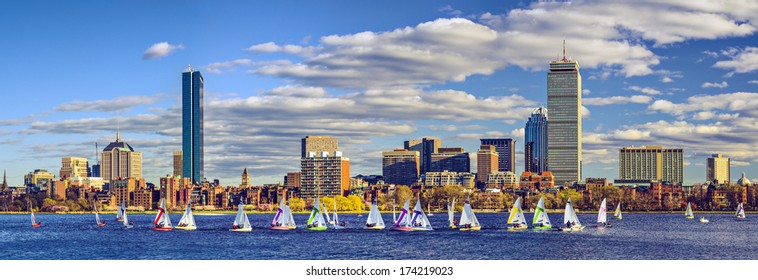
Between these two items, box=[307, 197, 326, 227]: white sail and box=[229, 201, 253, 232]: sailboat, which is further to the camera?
box=[307, 197, 326, 227]: white sail

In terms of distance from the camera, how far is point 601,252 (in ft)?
199

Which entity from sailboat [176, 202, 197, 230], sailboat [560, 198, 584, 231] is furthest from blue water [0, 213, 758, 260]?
sailboat [176, 202, 197, 230]

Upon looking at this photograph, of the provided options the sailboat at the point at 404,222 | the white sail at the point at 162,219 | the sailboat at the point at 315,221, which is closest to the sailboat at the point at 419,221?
the sailboat at the point at 404,222

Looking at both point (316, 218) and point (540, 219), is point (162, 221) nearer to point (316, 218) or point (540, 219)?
point (316, 218)

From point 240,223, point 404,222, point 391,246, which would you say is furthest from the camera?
point 240,223

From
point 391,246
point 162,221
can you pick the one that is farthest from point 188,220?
point 391,246

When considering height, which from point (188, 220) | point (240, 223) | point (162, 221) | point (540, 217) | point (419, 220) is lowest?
point (240, 223)

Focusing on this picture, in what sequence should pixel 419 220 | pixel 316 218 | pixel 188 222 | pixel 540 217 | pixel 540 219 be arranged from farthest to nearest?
pixel 316 218 → pixel 188 222 → pixel 419 220 → pixel 540 219 → pixel 540 217

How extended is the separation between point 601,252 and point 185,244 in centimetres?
2978

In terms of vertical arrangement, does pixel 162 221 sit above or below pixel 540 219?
below

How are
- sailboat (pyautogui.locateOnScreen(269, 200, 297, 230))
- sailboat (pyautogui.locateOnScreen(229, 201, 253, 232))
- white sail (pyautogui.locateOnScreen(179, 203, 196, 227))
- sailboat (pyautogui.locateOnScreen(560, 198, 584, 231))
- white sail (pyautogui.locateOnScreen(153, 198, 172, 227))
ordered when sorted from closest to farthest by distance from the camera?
sailboat (pyautogui.locateOnScreen(560, 198, 584, 231)), sailboat (pyautogui.locateOnScreen(229, 201, 253, 232)), white sail (pyautogui.locateOnScreen(153, 198, 172, 227)), white sail (pyautogui.locateOnScreen(179, 203, 196, 227)), sailboat (pyautogui.locateOnScreen(269, 200, 297, 230))

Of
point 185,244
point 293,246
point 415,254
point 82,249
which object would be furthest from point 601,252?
point 82,249

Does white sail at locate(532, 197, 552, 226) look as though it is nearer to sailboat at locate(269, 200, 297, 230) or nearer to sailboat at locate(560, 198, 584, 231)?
sailboat at locate(560, 198, 584, 231)
